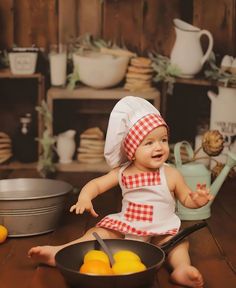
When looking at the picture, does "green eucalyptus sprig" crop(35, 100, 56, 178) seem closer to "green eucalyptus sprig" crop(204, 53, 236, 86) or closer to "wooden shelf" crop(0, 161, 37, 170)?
"wooden shelf" crop(0, 161, 37, 170)

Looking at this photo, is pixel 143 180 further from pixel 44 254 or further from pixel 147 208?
pixel 44 254

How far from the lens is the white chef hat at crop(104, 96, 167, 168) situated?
184 cm

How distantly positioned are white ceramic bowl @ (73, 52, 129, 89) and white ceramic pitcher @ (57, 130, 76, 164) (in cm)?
31

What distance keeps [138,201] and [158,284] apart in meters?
0.27

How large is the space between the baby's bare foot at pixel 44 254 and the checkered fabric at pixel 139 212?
0.79ft

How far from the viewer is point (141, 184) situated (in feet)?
6.18

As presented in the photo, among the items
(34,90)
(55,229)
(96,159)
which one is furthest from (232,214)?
(34,90)

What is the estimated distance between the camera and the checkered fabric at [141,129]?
183cm

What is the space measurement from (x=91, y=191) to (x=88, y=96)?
4.85 ft

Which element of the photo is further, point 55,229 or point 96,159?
point 96,159

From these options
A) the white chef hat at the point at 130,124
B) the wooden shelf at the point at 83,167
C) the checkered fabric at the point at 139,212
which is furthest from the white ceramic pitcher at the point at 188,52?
the checkered fabric at the point at 139,212

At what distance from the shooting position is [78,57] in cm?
329

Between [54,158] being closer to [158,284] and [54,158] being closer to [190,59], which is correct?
[190,59]

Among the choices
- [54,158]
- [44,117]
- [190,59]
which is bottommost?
[54,158]
